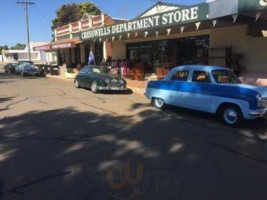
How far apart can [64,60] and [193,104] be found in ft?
101

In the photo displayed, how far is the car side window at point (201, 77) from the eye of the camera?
9992 mm

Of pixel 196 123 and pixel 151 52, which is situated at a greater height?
pixel 151 52

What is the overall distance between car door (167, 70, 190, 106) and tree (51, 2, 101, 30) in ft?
190

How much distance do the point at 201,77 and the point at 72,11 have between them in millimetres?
61783

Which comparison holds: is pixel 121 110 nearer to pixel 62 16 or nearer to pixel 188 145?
pixel 188 145

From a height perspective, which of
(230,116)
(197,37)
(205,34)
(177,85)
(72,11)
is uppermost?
(72,11)

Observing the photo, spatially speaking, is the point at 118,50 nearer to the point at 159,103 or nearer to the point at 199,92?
the point at 159,103

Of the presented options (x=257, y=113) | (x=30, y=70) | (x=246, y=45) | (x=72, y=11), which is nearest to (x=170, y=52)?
(x=246, y=45)

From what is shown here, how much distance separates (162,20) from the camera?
16844 millimetres

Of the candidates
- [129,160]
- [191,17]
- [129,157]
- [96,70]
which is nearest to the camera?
[129,160]

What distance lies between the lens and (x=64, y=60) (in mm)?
39281

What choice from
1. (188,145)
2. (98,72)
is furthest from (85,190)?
(98,72)

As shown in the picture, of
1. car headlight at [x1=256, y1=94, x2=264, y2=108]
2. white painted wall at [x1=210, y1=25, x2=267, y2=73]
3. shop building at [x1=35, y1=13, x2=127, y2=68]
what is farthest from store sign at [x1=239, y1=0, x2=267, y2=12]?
shop building at [x1=35, y1=13, x2=127, y2=68]

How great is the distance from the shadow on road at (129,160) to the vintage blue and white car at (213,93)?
61cm
